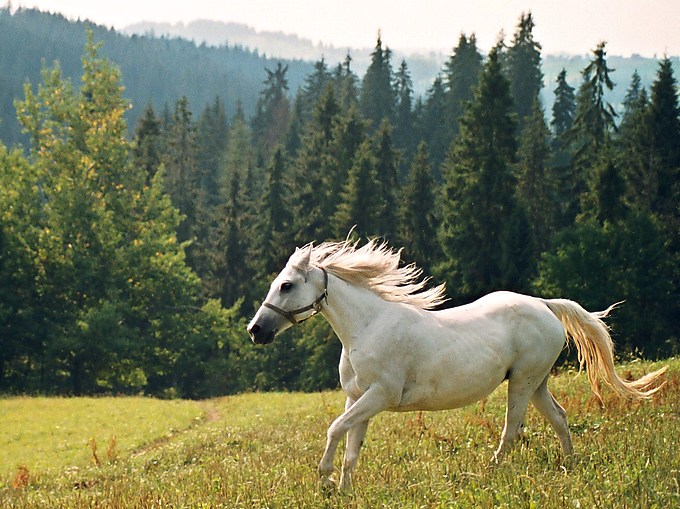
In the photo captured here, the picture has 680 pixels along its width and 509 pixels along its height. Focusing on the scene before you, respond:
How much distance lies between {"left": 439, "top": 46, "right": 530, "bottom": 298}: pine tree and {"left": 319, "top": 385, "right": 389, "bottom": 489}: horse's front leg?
39.4m

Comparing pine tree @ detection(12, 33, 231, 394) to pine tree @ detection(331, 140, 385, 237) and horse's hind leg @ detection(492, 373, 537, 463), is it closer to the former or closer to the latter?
pine tree @ detection(331, 140, 385, 237)

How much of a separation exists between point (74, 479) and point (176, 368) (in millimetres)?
39422

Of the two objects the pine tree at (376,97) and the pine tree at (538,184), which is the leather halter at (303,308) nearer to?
the pine tree at (538,184)

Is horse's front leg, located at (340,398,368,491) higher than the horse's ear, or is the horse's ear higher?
the horse's ear

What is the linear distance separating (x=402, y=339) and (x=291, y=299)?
125 cm

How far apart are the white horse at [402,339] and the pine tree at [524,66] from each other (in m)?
88.8

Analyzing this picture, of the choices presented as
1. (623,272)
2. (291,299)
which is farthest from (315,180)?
(291,299)

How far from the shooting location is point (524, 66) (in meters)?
95.2

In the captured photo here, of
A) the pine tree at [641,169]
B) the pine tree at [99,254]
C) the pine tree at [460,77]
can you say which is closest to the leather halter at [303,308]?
the pine tree at [99,254]

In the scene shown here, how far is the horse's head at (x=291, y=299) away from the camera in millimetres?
8562

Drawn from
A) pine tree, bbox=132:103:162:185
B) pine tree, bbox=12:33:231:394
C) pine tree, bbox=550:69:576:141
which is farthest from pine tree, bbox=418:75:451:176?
pine tree, bbox=12:33:231:394

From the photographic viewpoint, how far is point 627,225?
4547 cm

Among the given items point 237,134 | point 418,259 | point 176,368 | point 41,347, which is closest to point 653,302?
point 418,259

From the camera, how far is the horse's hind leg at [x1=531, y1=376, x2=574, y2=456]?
29.7ft
